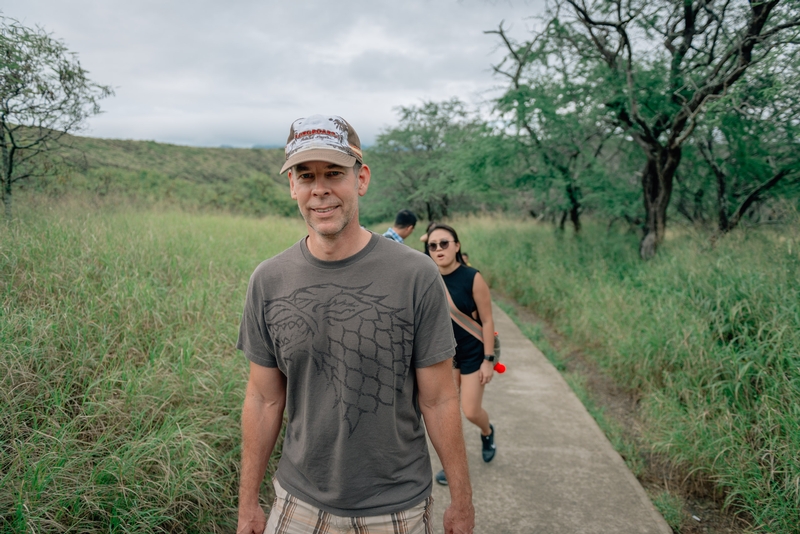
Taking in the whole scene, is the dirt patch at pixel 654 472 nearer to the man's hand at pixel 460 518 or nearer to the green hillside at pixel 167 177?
the man's hand at pixel 460 518

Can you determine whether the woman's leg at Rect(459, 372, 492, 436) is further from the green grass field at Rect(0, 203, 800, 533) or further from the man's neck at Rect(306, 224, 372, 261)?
the man's neck at Rect(306, 224, 372, 261)

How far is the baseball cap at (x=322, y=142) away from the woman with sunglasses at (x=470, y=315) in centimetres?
180

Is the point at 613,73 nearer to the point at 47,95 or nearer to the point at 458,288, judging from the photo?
the point at 458,288

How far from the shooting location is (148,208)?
9.25 metres

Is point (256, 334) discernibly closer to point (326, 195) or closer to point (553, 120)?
point (326, 195)

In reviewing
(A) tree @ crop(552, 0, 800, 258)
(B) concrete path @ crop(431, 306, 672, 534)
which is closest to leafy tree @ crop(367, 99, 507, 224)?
(A) tree @ crop(552, 0, 800, 258)

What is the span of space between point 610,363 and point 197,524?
4820 mm

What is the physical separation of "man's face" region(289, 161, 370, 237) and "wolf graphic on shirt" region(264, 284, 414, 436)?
22 cm

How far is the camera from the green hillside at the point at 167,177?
698cm

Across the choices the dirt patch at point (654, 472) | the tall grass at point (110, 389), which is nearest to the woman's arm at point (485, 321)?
the dirt patch at point (654, 472)

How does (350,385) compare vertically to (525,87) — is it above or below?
below

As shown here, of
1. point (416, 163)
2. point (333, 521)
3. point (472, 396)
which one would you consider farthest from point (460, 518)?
point (416, 163)

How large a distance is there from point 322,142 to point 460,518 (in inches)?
55.0

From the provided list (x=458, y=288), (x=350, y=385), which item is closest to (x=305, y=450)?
(x=350, y=385)
